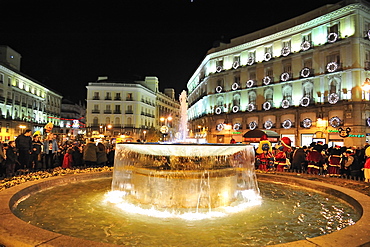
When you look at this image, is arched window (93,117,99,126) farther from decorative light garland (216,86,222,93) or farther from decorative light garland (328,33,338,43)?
decorative light garland (328,33,338,43)

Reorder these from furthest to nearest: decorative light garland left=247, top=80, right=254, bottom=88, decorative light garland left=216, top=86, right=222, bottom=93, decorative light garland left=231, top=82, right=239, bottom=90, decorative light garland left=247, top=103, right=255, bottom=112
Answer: decorative light garland left=216, top=86, right=222, bottom=93 < decorative light garland left=231, top=82, right=239, bottom=90 < decorative light garland left=247, top=80, right=254, bottom=88 < decorative light garland left=247, top=103, right=255, bottom=112

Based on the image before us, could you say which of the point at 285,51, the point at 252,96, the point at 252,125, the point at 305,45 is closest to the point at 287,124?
the point at 252,125

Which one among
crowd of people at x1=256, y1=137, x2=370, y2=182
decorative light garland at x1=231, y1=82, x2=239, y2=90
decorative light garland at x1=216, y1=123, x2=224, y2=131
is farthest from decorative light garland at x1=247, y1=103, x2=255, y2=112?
crowd of people at x1=256, y1=137, x2=370, y2=182

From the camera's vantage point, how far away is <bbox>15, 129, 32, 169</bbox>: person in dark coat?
11030 mm

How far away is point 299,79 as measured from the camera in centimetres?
3531

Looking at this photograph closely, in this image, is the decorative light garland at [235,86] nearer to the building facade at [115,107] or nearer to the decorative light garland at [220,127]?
the decorative light garland at [220,127]

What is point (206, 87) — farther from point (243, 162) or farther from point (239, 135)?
point (243, 162)

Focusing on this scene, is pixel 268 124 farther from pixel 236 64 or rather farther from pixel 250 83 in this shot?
pixel 236 64

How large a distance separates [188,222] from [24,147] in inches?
336

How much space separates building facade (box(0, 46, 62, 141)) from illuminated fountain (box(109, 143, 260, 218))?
1614 inches

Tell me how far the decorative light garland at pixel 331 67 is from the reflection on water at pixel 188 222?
28.0 m

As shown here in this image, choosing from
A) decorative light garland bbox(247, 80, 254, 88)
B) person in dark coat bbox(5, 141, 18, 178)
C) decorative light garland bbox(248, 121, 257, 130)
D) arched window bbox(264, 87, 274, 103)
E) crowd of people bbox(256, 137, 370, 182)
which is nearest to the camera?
person in dark coat bbox(5, 141, 18, 178)

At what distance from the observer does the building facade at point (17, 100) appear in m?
47.4

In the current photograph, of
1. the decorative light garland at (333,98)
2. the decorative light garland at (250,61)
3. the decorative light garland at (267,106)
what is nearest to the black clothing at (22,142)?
the decorative light garland at (333,98)
